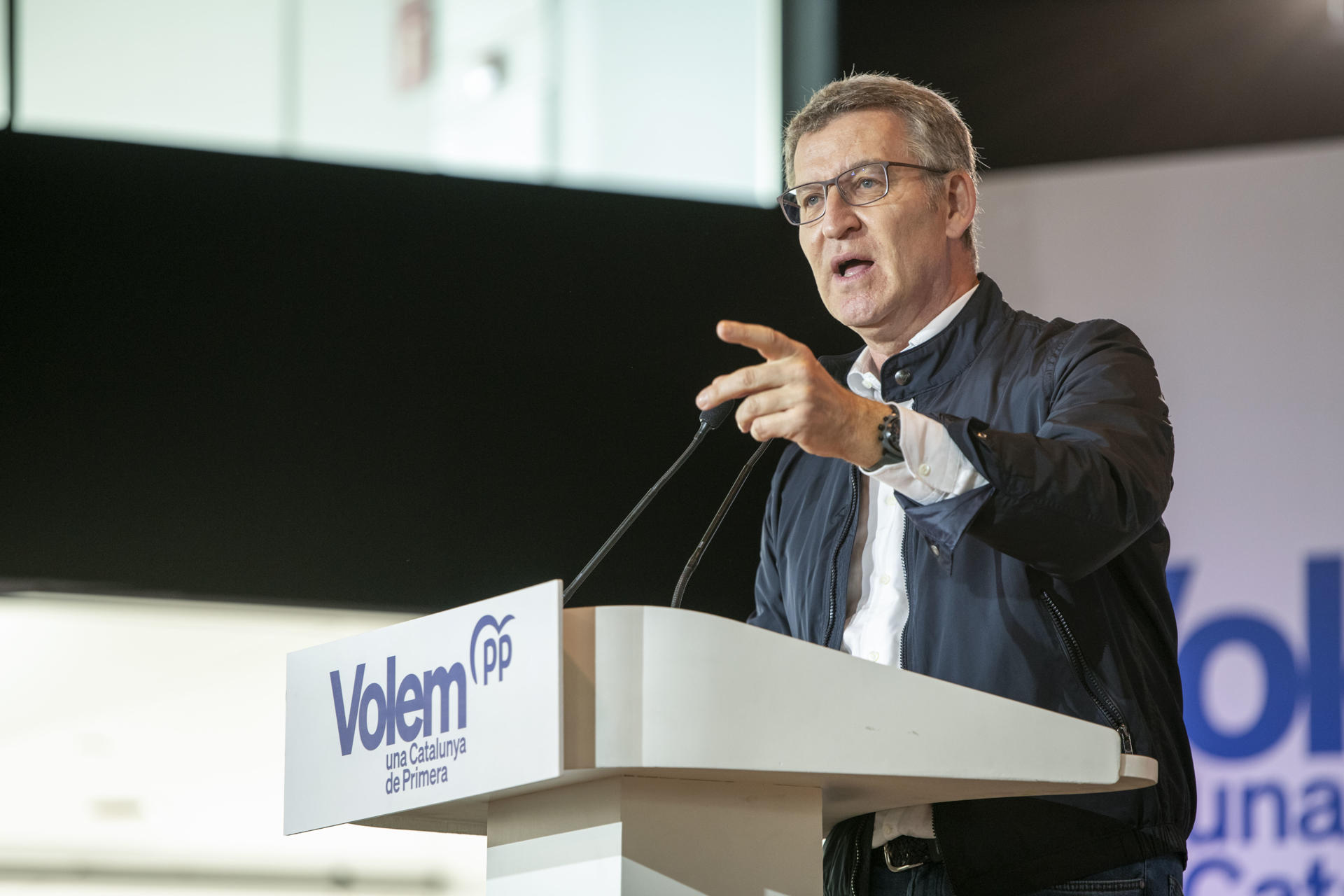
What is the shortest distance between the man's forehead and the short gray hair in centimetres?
1

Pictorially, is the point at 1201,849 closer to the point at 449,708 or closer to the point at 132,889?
the point at 132,889

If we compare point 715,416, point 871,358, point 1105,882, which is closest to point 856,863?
point 1105,882

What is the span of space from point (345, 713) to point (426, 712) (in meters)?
0.13

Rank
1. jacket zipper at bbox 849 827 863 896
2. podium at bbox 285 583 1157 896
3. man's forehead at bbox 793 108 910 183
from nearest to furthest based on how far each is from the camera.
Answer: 1. podium at bbox 285 583 1157 896
2. jacket zipper at bbox 849 827 863 896
3. man's forehead at bbox 793 108 910 183

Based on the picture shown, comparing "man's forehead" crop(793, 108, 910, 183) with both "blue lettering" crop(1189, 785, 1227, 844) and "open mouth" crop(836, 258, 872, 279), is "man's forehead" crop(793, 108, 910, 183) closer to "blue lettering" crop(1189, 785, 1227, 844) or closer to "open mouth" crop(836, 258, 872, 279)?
"open mouth" crop(836, 258, 872, 279)

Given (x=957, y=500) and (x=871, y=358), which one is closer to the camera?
(x=957, y=500)

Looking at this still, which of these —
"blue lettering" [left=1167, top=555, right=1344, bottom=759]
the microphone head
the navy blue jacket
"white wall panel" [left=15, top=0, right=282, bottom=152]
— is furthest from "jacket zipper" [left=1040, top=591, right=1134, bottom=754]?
"white wall panel" [left=15, top=0, right=282, bottom=152]

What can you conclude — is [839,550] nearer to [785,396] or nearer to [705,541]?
[705,541]

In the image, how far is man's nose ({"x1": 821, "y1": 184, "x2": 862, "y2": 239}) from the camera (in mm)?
1918

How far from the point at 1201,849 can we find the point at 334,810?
2698 millimetres

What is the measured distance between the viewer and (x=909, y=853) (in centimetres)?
154

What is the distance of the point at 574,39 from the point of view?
425 cm

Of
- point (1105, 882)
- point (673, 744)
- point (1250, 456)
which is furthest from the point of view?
point (1250, 456)

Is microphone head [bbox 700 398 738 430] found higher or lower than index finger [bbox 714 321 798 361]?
higher
